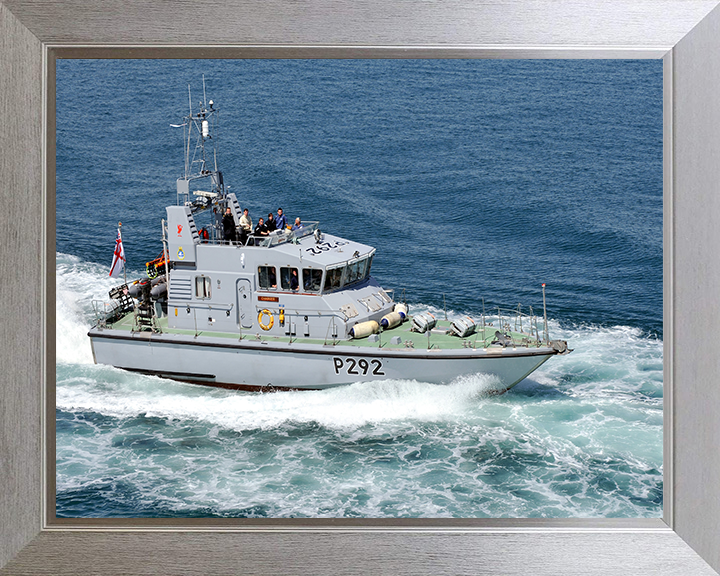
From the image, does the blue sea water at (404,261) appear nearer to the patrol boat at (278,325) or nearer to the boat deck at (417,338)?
the patrol boat at (278,325)

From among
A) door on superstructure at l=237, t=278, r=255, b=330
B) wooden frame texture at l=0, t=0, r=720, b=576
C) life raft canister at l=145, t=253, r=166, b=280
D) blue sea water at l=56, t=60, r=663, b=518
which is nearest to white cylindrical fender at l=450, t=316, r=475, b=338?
blue sea water at l=56, t=60, r=663, b=518

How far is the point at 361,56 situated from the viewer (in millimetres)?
5680

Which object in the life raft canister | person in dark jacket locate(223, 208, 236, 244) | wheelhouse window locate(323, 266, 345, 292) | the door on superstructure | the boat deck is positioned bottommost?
the boat deck

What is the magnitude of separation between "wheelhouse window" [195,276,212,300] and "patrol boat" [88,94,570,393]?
0.05 feet

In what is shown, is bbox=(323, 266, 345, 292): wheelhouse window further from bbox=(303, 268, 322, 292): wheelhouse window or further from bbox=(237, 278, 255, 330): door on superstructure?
bbox=(237, 278, 255, 330): door on superstructure

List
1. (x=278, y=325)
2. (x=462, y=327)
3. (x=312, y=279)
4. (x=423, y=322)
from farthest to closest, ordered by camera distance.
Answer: (x=278, y=325)
(x=312, y=279)
(x=423, y=322)
(x=462, y=327)

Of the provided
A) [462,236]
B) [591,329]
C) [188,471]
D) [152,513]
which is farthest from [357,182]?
[152,513]

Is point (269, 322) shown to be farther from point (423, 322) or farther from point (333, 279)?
point (423, 322)

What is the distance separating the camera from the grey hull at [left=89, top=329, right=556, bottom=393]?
13297mm

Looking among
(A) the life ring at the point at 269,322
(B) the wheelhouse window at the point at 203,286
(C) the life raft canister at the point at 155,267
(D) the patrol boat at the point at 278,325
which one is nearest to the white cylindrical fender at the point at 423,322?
(D) the patrol boat at the point at 278,325

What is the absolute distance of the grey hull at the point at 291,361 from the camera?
523 inches

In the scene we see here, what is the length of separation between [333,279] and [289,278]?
0.70 m

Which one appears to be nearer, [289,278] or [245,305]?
[289,278]

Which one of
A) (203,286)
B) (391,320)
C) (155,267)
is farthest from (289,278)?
(155,267)
